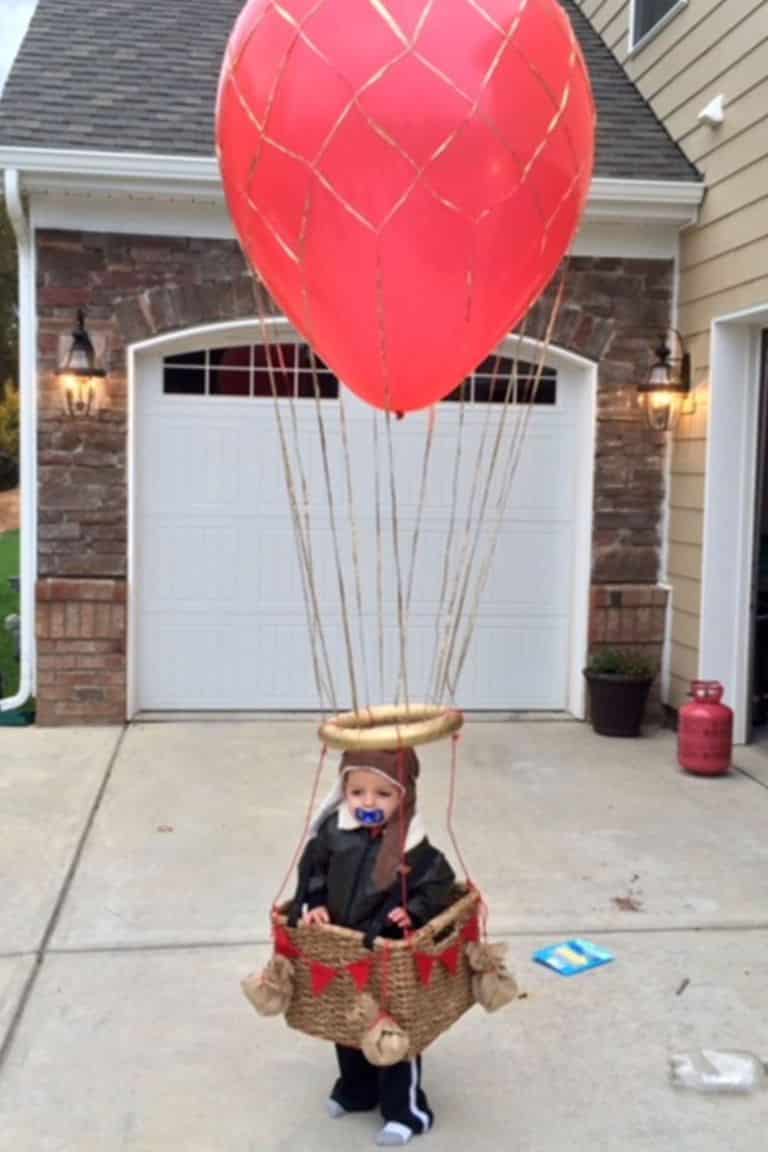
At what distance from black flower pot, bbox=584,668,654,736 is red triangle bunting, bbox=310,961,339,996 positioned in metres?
4.27

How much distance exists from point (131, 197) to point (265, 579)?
2.27 meters

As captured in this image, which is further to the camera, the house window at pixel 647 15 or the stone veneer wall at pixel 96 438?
the house window at pixel 647 15

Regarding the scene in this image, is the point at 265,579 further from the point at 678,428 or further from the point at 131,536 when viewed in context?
the point at 678,428

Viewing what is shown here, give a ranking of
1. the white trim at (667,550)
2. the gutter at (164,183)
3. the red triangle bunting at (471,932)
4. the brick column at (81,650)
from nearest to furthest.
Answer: the red triangle bunting at (471,932) → the gutter at (164,183) → the brick column at (81,650) → the white trim at (667,550)

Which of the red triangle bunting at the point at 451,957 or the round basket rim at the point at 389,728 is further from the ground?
the round basket rim at the point at 389,728

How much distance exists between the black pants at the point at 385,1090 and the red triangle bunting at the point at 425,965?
29 cm

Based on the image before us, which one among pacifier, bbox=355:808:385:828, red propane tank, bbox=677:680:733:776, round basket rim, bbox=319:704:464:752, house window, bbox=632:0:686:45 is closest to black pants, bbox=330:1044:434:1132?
pacifier, bbox=355:808:385:828

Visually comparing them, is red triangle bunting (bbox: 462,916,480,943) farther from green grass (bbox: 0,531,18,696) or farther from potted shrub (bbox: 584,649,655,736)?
green grass (bbox: 0,531,18,696)

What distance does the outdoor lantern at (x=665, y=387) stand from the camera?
6531 mm

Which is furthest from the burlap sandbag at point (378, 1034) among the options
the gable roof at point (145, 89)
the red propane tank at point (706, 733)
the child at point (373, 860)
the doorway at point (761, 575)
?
the gable roof at point (145, 89)

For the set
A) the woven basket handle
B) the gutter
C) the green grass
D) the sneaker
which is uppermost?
the gutter

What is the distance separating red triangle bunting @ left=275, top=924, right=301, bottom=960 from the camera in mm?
2465

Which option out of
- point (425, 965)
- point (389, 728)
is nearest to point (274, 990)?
point (425, 965)

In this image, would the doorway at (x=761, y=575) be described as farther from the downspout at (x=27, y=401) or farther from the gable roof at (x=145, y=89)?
the downspout at (x=27, y=401)
